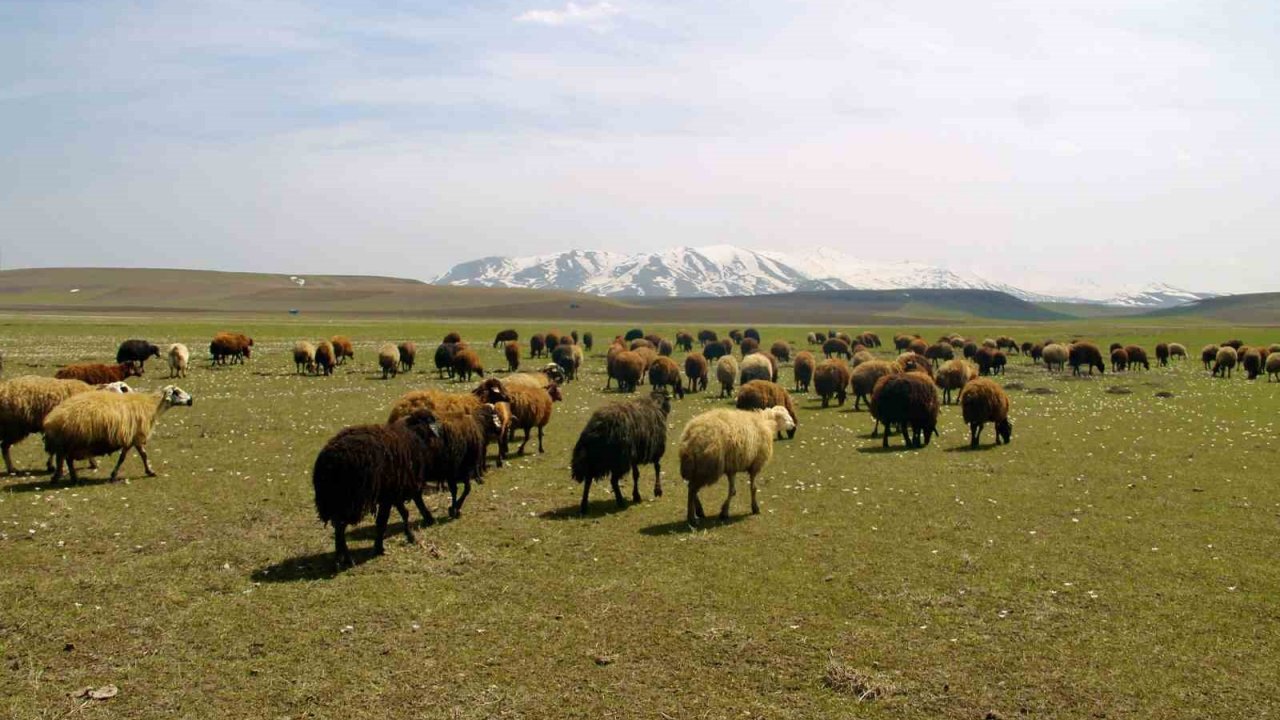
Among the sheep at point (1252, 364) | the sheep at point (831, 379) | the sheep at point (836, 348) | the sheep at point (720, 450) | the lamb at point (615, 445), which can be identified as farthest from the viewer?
the sheep at point (836, 348)

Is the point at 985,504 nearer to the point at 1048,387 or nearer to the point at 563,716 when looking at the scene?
the point at 563,716

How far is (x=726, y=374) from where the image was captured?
35125 mm

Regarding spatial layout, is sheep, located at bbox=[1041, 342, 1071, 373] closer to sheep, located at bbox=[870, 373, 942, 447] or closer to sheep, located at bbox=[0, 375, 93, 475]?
sheep, located at bbox=[870, 373, 942, 447]

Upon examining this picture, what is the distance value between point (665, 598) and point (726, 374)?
997 inches

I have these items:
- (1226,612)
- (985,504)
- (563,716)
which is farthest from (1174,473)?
(563,716)

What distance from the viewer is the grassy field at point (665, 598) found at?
7.72m

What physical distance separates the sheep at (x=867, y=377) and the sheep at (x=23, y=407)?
24.3 m

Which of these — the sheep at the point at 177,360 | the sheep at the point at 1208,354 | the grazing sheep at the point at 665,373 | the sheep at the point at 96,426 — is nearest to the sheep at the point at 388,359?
the sheep at the point at 177,360

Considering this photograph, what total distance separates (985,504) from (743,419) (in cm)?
492

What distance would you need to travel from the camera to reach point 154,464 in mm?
18094

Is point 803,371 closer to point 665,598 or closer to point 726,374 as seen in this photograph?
point 726,374

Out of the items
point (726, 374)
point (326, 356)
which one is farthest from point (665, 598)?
point (326, 356)

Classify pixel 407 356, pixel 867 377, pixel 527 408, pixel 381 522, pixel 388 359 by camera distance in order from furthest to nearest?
pixel 407 356 < pixel 388 359 < pixel 867 377 < pixel 527 408 < pixel 381 522

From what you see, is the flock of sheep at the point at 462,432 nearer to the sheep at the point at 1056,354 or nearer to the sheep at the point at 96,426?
the sheep at the point at 96,426
